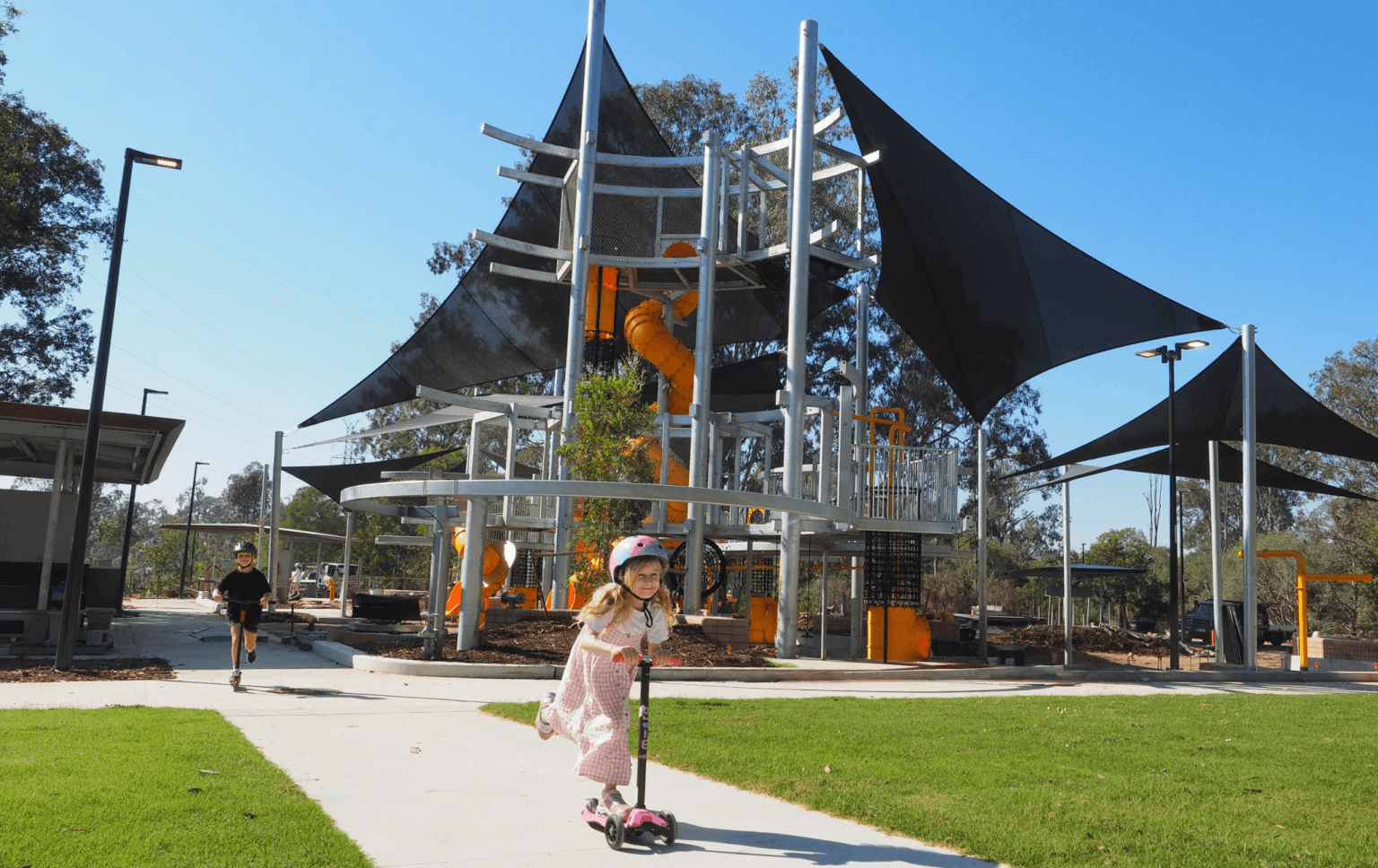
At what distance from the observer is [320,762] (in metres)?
6.57

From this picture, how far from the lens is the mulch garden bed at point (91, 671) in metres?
11.3

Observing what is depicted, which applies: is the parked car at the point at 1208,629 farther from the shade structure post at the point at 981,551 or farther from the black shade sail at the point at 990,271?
the black shade sail at the point at 990,271

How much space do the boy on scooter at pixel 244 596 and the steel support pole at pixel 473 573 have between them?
3046 millimetres

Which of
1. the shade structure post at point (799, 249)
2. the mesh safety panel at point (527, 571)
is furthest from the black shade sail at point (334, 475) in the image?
the shade structure post at point (799, 249)

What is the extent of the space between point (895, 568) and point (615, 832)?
554 inches

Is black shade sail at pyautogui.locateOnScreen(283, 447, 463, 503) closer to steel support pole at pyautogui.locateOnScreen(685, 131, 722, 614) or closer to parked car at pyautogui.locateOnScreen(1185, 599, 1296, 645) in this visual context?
steel support pole at pyautogui.locateOnScreen(685, 131, 722, 614)

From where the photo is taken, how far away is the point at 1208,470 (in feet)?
82.1

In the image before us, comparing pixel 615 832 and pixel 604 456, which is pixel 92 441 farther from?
pixel 615 832

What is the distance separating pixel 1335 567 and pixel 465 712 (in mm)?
37471

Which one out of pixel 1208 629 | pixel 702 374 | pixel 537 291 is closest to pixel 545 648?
pixel 702 374

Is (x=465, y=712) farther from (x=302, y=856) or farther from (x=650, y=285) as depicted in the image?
(x=650, y=285)

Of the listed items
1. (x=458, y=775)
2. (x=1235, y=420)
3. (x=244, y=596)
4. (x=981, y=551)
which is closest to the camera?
(x=458, y=775)

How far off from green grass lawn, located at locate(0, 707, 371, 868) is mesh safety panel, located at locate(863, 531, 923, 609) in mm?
12501

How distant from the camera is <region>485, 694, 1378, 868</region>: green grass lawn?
4852 mm
